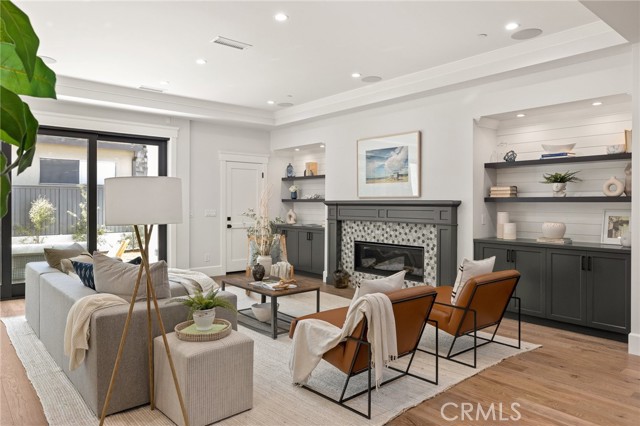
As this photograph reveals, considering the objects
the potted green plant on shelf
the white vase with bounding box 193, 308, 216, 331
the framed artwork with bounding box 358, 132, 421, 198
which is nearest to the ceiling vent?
the framed artwork with bounding box 358, 132, 421, 198

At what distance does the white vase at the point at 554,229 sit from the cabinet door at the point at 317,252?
3.57m

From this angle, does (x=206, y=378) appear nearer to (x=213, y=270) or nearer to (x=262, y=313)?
(x=262, y=313)

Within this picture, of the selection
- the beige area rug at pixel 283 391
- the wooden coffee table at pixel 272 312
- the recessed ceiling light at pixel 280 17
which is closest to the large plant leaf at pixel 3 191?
the beige area rug at pixel 283 391

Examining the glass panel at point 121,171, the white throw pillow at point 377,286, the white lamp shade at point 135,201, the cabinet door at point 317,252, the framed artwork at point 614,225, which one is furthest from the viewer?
the cabinet door at point 317,252

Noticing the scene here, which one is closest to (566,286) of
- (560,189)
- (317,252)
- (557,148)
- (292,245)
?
(560,189)

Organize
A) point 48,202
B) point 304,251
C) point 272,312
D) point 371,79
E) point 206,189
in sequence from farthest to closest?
point 304,251
point 206,189
point 48,202
point 371,79
point 272,312

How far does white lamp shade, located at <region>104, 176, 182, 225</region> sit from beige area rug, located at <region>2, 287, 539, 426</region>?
1222 mm

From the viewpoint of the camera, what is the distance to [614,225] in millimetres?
4504

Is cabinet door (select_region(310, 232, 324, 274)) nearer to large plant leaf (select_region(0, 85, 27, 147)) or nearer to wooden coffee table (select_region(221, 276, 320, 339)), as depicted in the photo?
wooden coffee table (select_region(221, 276, 320, 339))

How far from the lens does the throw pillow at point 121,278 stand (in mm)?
2926

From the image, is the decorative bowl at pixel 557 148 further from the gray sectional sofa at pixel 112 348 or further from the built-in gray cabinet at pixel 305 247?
the gray sectional sofa at pixel 112 348

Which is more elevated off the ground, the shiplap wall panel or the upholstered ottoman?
the shiplap wall panel

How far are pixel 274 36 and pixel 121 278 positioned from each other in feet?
8.80

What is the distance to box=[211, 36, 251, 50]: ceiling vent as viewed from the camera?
4318mm
